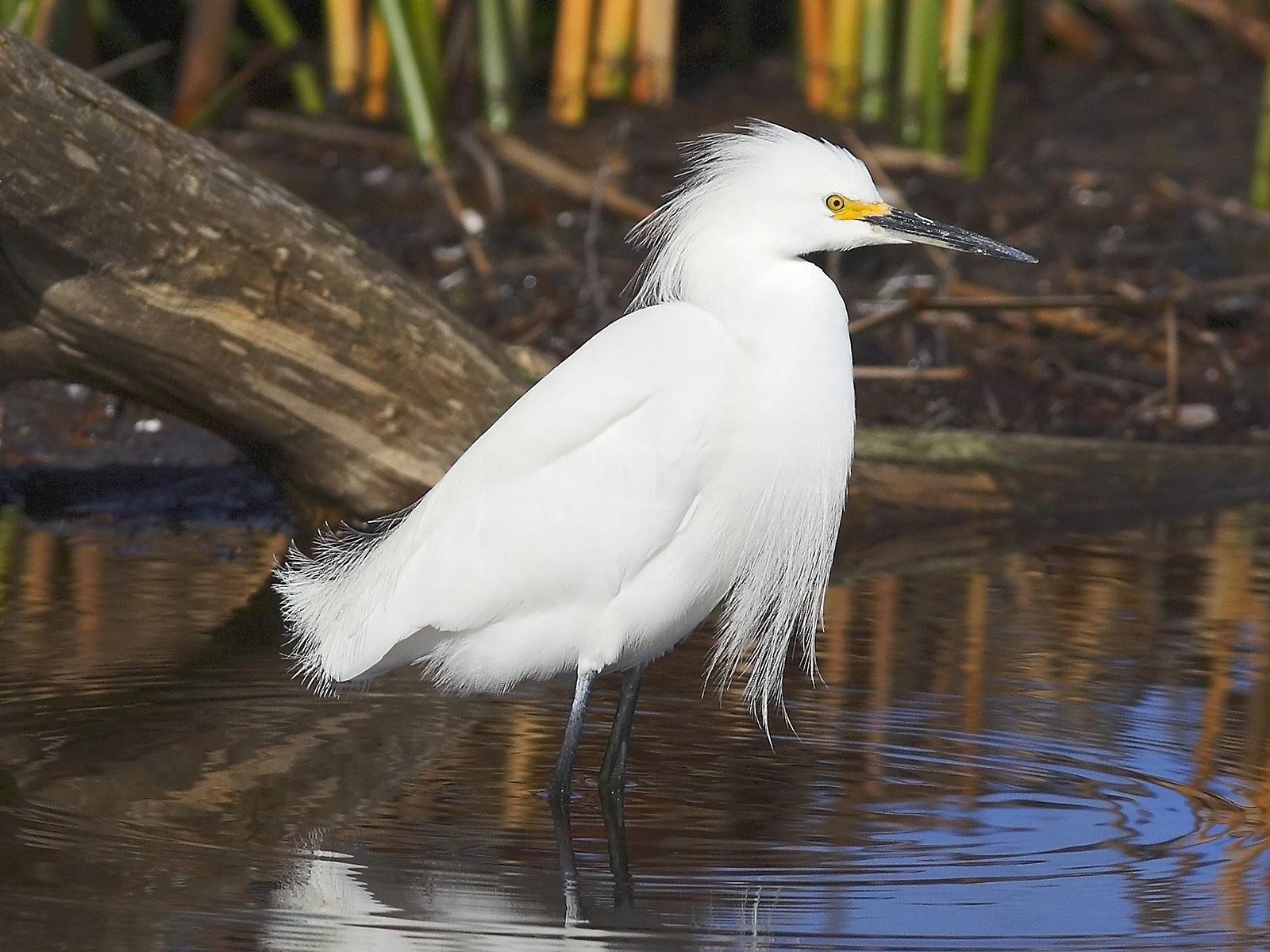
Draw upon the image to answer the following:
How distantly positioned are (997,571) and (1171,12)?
775 cm

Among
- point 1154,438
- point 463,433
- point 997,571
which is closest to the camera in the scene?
point 463,433

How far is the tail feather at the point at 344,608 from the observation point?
419 cm

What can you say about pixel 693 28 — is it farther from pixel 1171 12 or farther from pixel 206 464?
pixel 206 464

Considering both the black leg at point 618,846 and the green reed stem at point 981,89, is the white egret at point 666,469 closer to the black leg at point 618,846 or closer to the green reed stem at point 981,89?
the black leg at point 618,846

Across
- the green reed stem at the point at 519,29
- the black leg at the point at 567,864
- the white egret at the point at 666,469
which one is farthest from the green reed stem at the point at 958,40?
the black leg at the point at 567,864

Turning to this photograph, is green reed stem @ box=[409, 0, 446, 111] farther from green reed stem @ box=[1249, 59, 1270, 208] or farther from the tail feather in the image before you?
the tail feather

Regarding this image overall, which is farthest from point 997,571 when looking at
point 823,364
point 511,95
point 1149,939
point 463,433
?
point 511,95

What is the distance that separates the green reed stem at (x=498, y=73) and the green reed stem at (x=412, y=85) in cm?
122

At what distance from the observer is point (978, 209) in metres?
10.4


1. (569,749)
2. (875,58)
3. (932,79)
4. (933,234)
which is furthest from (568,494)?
(875,58)

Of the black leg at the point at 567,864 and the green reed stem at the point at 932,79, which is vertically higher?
the green reed stem at the point at 932,79

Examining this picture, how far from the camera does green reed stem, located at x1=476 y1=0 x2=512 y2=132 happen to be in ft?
37.2

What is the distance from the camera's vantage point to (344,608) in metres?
4.38

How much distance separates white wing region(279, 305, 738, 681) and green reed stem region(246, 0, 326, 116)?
22.0ft
